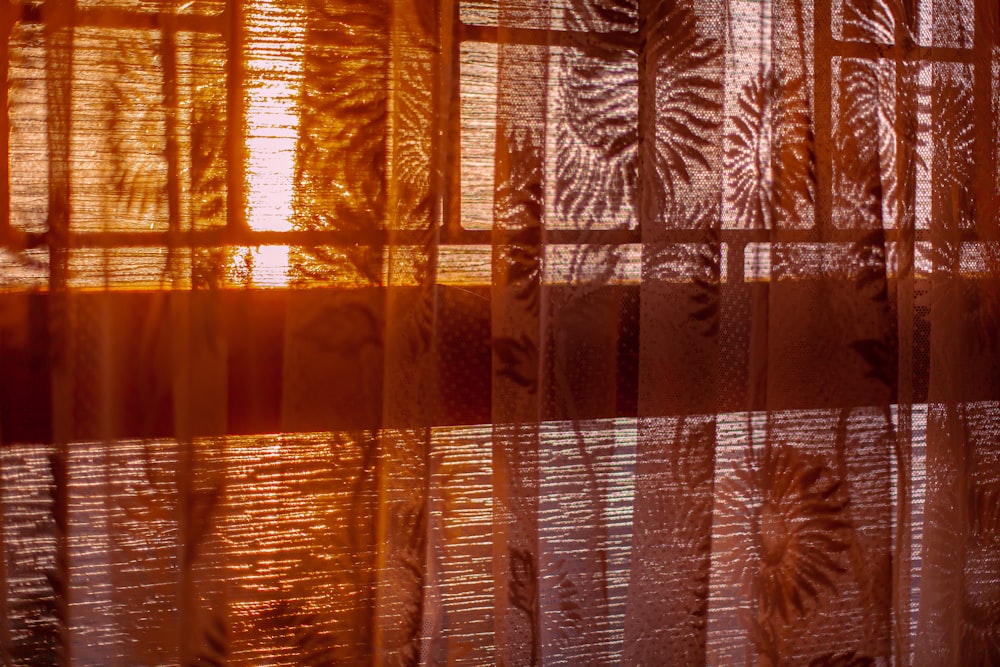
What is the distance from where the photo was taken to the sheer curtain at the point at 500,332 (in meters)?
0.80

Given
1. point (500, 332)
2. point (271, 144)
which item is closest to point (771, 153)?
point (500, 332)

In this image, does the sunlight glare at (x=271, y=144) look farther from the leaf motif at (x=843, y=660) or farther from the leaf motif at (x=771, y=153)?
the leaf motif at (x=843, y=660)

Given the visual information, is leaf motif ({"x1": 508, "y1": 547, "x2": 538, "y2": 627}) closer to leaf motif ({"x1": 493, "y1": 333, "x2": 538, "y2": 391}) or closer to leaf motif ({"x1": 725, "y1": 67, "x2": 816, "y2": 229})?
leaf motif ({"x1": 493, "y1": 333, "x2": 538, "y2": 391})

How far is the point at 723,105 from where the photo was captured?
3.06 feet

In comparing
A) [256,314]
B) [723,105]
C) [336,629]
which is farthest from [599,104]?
[336,629]

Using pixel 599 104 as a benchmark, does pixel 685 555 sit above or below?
below

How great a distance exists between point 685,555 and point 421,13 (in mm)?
687

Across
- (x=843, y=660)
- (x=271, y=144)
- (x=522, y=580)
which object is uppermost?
(x=271, y=144)

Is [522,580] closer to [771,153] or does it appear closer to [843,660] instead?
[843,660]

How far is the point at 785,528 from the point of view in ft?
3.21

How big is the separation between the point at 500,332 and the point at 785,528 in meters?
0.44

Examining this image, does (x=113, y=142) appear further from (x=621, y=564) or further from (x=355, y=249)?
(x=621, y=564)

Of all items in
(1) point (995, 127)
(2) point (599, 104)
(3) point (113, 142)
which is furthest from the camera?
(1) point (995, 127)

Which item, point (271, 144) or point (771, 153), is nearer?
point (271, 144)
